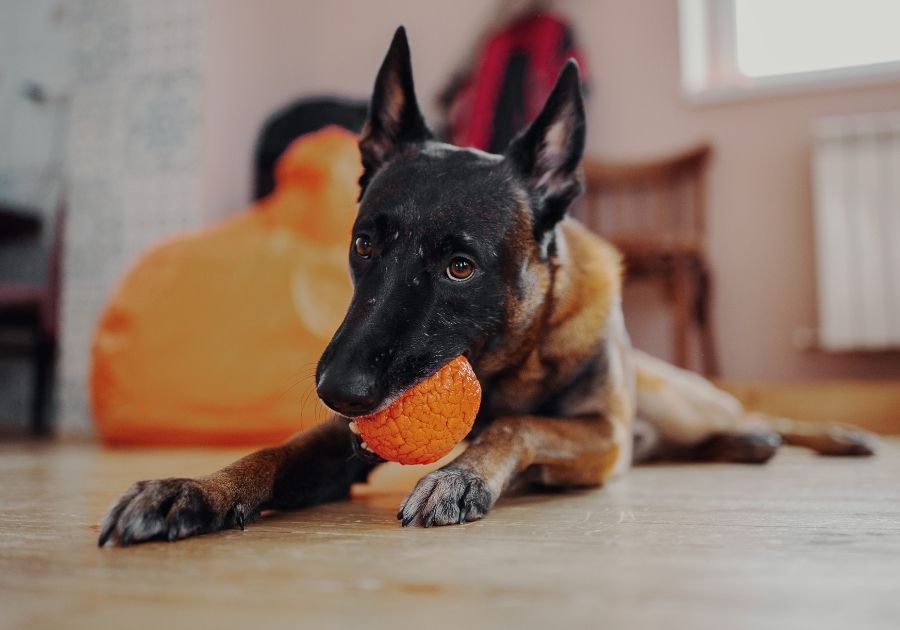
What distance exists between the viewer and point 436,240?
3.87 feet

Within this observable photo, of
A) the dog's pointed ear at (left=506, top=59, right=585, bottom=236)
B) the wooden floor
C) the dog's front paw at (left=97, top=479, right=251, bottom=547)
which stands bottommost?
the wooden floor

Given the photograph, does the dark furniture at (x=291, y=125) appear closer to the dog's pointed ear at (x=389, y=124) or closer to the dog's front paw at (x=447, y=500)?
the dog's pointed ear at (x=389, y=124)

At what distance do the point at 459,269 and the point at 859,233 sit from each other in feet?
10.2

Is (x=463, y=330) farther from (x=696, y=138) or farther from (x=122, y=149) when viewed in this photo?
(x=696, y=138)

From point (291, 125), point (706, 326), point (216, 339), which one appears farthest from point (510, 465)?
point (291, 125)

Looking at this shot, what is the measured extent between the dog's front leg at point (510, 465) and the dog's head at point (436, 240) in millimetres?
136

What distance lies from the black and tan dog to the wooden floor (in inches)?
2.0

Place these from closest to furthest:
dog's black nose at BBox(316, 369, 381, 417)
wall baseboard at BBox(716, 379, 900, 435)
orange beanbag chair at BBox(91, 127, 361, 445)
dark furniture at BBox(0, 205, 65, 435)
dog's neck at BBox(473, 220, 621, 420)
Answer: dog's black nose at BBox(316, 369, 381, 417)
dog's neck at BBox(473, 220, 621, 420)
orange beanbag chair at BBox(91, 127, 361, 445)
wall baseboard at BBox(716, 379, 900, 435)
dark furniture at BBox(0, 205, 65, 435)

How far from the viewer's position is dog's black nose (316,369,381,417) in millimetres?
967

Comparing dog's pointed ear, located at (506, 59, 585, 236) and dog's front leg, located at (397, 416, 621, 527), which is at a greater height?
dog's pointed ear, located at (506, 59, 585, 236)

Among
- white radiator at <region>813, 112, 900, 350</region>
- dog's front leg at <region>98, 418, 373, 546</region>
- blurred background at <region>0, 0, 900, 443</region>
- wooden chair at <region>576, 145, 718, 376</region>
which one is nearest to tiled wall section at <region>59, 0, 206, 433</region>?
blurred background at <region>0, 0, 900, 443</region>

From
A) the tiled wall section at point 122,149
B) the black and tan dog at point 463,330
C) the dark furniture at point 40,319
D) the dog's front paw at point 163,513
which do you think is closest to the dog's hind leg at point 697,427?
the black and tan dog at point 463,330

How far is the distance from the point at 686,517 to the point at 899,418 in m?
2.70

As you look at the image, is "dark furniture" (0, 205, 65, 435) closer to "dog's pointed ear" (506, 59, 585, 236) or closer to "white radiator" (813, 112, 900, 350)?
"dog's pointed ear" (506, 59, 585, 236)
